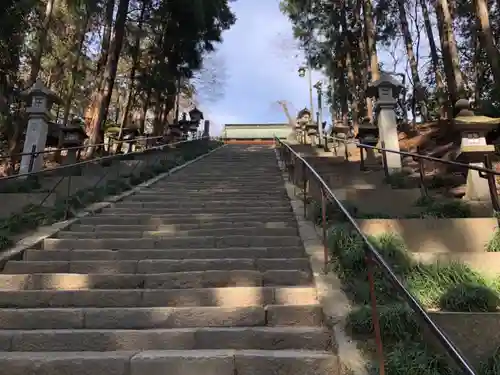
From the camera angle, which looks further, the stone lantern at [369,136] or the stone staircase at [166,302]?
the stone lantern at [369,136]

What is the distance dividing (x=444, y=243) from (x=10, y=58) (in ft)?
36.4

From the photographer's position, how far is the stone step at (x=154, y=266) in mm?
4957

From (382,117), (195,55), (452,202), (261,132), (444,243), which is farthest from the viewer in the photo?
(261,132)

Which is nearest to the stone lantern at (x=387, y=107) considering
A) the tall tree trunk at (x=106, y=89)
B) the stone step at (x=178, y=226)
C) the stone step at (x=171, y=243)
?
the stone step at (x=178, y=226)

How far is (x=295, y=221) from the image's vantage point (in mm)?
6469

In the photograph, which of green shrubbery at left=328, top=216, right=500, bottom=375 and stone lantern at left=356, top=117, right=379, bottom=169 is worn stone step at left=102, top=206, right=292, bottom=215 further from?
stone lantern at left=356, top=117, right=379, bottom=169

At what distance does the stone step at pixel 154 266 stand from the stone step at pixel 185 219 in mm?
1639

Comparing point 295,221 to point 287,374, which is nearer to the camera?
point 287,374

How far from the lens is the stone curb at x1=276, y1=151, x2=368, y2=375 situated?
3.14 m

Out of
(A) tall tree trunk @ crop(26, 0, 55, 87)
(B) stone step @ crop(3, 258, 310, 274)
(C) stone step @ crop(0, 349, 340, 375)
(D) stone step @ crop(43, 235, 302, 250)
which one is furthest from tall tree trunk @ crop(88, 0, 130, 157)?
(C) stone step @ crop(0, 349, 340, 375)

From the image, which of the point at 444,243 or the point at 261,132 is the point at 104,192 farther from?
the point at 261,132

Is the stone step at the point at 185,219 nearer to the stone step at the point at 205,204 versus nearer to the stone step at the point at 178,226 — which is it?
the stone step at the point at 178,226

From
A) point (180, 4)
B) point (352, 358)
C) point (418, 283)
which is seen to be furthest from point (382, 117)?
point (180, 4)

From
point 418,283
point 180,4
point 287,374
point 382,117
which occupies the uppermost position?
point 180,4
